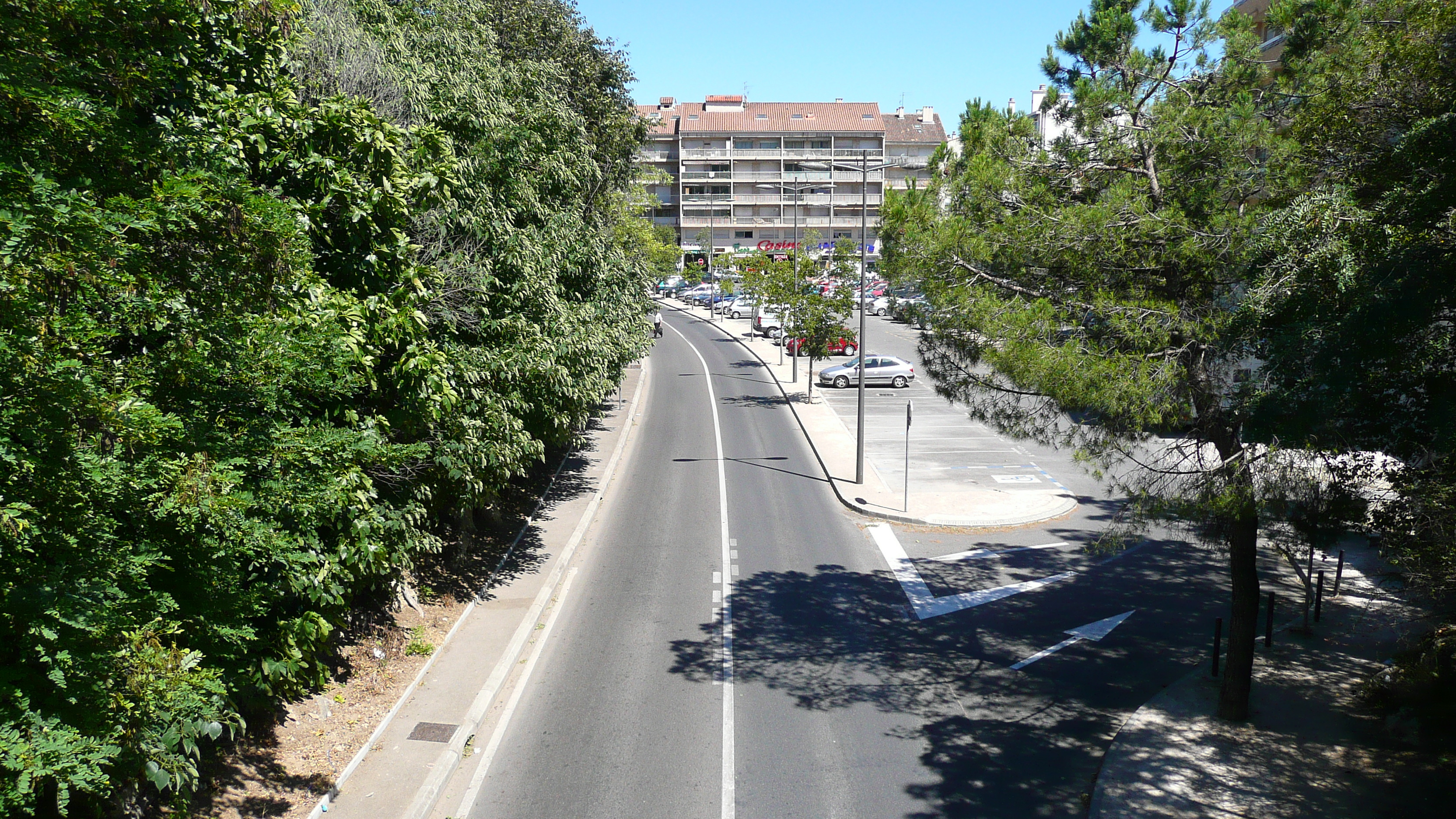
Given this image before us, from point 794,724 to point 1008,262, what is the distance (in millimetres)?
6703

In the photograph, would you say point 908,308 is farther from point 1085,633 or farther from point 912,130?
point 912,130

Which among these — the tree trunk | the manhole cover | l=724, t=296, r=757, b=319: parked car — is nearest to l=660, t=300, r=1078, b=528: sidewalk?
the tree trunk

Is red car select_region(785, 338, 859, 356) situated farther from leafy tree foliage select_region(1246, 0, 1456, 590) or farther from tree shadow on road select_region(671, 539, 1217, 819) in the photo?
leafy tree foliage select_region(1246, 0, 1456, 590)

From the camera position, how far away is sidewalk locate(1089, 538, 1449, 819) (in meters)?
9.03

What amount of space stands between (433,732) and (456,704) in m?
0.74

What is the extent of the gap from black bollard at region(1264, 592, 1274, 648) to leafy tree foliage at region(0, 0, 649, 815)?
1136 cm

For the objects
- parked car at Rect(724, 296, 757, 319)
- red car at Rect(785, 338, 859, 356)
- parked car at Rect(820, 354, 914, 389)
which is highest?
parked car at Rect(724, 296, 757, 319)

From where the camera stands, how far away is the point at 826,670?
12.7 m

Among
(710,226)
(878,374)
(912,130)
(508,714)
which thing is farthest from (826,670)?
(912,130)

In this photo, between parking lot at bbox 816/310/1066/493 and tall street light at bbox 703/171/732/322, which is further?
tall street light at bbox 703/171/732/322

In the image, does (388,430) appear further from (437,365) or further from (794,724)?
(794,724)

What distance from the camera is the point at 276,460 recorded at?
23.1ft

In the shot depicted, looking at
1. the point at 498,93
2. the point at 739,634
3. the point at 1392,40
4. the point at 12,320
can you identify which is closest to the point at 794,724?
the point at 739,634

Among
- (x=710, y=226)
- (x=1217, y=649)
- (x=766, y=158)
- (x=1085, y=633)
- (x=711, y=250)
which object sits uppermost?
(x=766, y=158)
